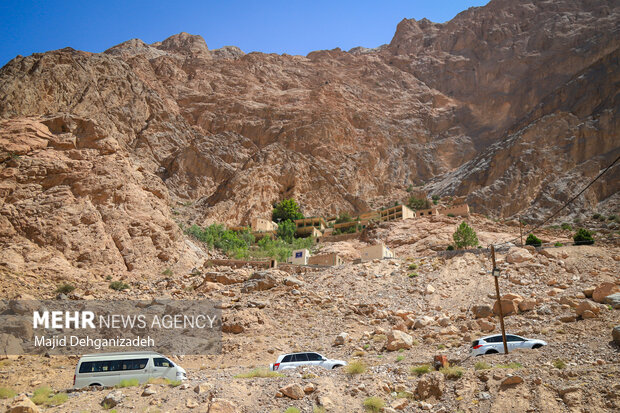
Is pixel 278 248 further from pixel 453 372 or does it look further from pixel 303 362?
pixel 453 372

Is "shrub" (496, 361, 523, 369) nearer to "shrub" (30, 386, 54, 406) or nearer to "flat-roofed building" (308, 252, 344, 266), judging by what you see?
"shrub" (30, 386, 54, 406)

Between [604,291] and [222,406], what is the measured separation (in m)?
16.8

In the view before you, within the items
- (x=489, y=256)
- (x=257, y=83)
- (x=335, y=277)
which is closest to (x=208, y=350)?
(x=335, y=277)

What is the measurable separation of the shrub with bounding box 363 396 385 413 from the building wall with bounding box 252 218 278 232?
1862 inches

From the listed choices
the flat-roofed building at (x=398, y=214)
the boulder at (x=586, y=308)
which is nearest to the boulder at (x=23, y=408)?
the boulder at (x=586, y=308)

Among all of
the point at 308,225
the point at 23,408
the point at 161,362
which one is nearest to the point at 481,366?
the point at 161,362

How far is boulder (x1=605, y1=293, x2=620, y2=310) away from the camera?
17.8 metres

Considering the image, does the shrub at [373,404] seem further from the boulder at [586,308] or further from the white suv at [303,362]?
the boulder at [586,308]

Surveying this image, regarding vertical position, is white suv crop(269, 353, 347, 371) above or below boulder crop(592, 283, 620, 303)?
below

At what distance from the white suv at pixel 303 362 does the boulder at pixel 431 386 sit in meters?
3.82

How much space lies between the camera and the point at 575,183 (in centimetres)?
6009

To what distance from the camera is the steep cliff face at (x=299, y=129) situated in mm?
31891

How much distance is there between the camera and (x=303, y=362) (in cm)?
1523

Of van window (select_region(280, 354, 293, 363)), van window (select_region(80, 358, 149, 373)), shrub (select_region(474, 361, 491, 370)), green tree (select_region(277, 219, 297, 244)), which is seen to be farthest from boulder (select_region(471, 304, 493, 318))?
green tree (select_region(277, 219, 297, 244))
